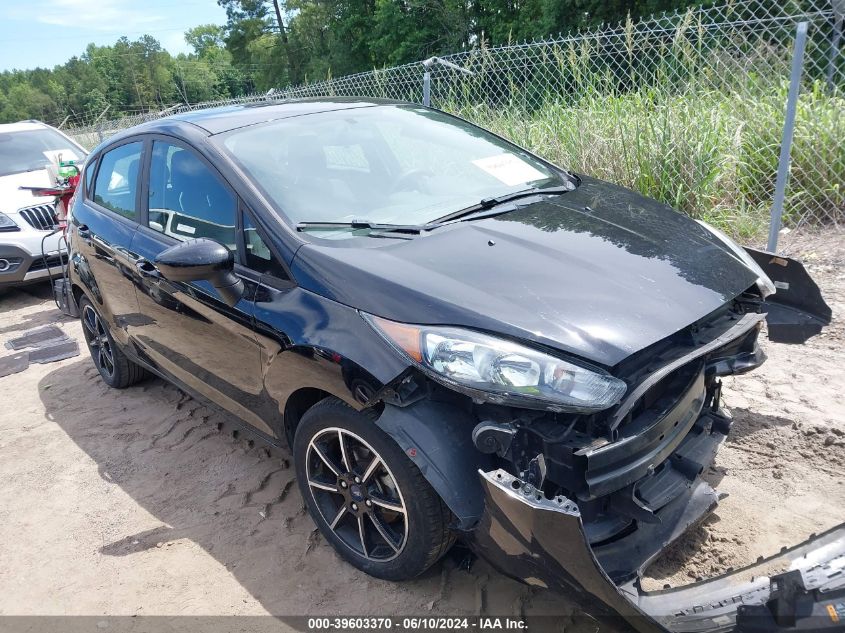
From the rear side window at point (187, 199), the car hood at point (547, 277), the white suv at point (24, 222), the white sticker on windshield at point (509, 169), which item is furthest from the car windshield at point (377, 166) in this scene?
the white suv at point (24, 222)

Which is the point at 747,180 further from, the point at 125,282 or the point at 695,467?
the point at 125,282

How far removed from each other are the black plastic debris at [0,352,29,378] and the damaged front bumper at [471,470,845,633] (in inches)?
188

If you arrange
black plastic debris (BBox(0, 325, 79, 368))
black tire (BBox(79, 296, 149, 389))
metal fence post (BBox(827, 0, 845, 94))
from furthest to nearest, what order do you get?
black plastic debris (BBox(0, 325, 79, 368)) → metal fence post (BBox(827, 0, 845, 94)) → black tire (BBox(79, 296, 149, 389))

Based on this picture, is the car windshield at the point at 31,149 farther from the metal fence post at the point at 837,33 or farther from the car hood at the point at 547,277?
the metal fence post at the point at 837,33

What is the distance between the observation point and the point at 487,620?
2.36 meters

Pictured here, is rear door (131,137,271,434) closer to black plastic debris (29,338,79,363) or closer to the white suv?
black plastic debris (29,338,79,363)

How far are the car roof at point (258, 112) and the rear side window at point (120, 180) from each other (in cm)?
21

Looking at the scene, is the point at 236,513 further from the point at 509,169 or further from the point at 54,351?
the point at 54,351

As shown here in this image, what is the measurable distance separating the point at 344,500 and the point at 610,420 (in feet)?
3.77

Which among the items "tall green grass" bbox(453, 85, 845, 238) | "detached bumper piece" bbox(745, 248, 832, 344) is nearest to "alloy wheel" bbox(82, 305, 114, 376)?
"detached bumper piece" bbox(745, 248, 832, 344)

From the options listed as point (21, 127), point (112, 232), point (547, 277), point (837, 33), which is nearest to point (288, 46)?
point (21, 127)

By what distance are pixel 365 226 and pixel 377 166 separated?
0.58 metres

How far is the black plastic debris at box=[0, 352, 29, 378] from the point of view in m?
5.29

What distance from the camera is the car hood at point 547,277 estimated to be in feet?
6.79
